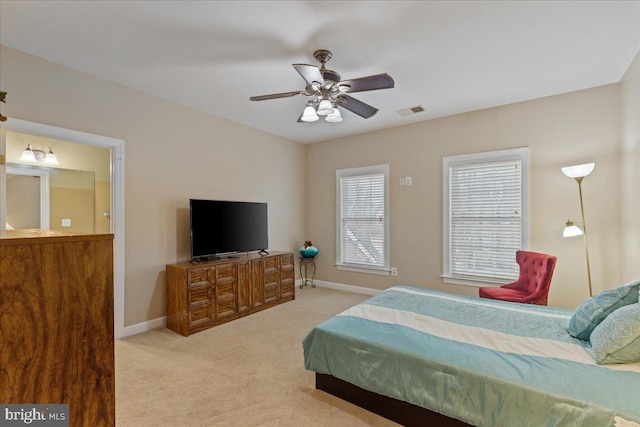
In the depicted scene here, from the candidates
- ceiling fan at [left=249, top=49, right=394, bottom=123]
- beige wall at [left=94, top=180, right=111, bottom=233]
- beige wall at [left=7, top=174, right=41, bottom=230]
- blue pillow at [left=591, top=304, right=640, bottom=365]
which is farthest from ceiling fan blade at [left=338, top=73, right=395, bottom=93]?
beige wall at [left=7, top=174, right=41, bottom=230]

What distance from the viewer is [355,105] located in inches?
117

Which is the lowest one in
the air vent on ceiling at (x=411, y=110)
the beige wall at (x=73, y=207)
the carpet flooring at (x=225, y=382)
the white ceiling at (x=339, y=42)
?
the carpet flooring at (x=225, y=382)

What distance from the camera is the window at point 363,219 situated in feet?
16.3

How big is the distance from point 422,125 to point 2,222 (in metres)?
4.91

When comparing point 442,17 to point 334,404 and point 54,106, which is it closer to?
point 334,404

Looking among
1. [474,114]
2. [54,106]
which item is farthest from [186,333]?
[474,114]

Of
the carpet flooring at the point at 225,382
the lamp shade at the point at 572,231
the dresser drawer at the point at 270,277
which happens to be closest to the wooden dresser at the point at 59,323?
the carpet flooring at the point at 225,382

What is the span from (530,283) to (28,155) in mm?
6385

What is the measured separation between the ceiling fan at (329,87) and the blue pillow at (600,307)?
208 centimetres

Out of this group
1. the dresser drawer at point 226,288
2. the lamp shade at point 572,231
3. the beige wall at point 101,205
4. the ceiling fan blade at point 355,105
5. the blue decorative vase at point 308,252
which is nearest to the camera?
the ceiling fan blade at point 355,105

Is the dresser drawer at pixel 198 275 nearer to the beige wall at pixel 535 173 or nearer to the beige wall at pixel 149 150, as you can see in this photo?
the beige wall at pixel 149 150

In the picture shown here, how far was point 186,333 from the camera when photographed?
334cm

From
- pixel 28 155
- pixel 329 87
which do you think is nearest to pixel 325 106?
pixel 329 87

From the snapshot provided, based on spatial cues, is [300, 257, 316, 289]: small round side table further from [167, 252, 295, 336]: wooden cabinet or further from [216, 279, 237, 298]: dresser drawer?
[216, 279, 237, 298]: dresser drawer
